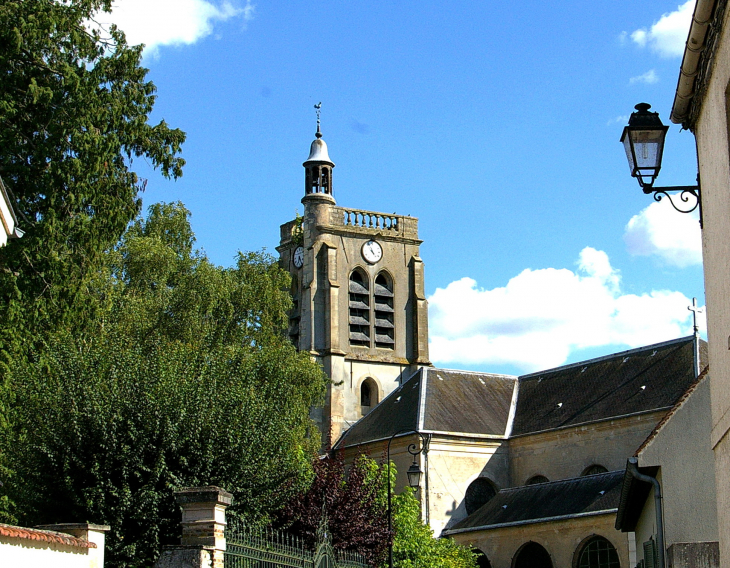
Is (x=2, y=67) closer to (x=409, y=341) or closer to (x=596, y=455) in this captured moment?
(x=596, y=455)

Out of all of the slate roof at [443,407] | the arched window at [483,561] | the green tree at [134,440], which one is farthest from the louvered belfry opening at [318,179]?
the green tree at [134,440]

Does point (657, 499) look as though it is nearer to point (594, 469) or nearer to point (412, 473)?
point (412, 473)

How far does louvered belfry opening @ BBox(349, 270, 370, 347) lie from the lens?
49812 mm

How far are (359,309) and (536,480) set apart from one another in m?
16.4

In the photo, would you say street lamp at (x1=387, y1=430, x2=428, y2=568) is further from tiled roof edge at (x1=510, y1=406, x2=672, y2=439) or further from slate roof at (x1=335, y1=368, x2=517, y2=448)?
Answer: tiled roof edge at (x1=510, y1=406, x2=672, y2=439)

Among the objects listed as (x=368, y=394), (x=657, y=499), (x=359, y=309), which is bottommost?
(x=657, y=499)

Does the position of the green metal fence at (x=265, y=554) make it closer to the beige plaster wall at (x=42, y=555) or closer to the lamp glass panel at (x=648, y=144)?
the beige plaster wall at (x=42, y=555)

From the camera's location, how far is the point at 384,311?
167ft

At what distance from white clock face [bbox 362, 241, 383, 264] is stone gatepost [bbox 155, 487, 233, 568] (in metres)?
39.7

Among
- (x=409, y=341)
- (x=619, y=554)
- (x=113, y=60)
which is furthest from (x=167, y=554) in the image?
(x=409, y=341)

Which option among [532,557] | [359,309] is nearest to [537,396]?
[532,557]

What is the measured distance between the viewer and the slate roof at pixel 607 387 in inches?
1298

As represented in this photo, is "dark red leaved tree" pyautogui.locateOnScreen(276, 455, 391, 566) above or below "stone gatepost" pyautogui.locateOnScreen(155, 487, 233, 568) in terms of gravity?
above

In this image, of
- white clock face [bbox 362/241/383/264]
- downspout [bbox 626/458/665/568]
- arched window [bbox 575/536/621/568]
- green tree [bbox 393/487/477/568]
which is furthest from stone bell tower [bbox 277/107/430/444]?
downspout [bbox 626/458/665/568]
